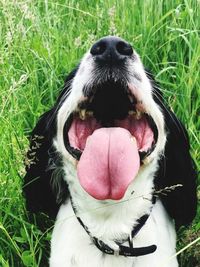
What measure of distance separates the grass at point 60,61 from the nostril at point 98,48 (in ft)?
2.56

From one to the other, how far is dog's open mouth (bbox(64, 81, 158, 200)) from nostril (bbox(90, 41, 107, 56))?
0.37ft

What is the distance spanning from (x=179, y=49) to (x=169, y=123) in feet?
3.77

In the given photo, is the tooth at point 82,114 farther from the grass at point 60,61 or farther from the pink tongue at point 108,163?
the grass at point 60,61

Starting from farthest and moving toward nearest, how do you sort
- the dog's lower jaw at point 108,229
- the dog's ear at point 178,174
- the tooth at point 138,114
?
the dog's ear at point 178,174
the dog's lower jaw at point 108,229
the tooth at point 138,114

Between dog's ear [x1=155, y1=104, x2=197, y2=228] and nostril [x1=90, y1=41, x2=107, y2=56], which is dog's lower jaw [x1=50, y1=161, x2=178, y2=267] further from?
nostril [x1=90, y1=41, x2=107, y2=56]

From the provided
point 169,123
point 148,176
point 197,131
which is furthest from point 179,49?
point 148,176

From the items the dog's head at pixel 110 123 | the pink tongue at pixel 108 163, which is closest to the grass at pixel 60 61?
the dog's head at pixel 110 123

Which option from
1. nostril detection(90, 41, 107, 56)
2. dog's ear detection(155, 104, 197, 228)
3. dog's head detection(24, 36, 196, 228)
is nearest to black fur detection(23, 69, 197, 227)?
dog's ear detection(155, 104, 197, 228)

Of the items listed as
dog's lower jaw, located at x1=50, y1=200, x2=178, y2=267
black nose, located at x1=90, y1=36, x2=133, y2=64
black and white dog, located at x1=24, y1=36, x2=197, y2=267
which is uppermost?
black nose, located at x1=90, y1=36, x2=133, y2=64

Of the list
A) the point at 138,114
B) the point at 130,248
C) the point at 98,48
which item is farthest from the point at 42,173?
the point at 98,48

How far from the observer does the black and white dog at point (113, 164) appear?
2.23 m

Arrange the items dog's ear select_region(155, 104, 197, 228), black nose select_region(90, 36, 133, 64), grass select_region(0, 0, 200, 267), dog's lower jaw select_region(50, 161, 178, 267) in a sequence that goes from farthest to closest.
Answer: grass select_region(0, 0, 200, 267) → dog's ear select_region(155, 104, 197, 228) → dog's lower jaw select_region(50, 161, 178, 267) → black nose select_region(90, 36, 133, 64)

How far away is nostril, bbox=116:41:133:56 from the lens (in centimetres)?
217

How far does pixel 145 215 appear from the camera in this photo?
8.08 feet
